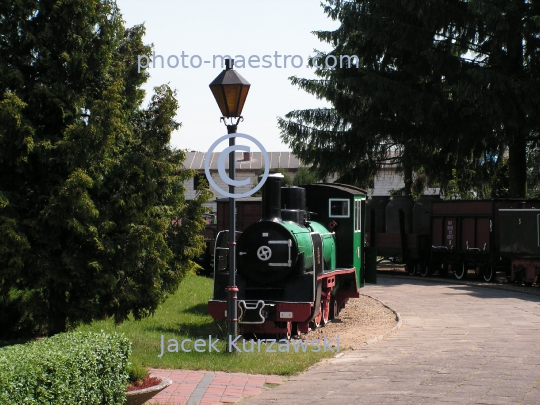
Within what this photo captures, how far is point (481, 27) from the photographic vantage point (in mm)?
30406

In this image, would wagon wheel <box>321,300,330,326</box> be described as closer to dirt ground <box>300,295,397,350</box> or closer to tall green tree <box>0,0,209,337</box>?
dirt ground <box>300,295,397,350</box>

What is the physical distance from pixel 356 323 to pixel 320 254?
2.56m

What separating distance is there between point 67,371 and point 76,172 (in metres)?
3.52

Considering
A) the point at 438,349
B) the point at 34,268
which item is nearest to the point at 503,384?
the point at 438,349

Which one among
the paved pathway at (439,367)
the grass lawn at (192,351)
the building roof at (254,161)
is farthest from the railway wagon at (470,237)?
the building roof at (254,161)

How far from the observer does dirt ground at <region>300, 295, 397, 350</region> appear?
1392 cm

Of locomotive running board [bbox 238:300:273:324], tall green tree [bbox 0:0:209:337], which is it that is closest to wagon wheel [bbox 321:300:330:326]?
locomotive running board [bbox 238:300:273:324]

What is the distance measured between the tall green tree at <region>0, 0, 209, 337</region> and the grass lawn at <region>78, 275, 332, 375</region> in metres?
0.94

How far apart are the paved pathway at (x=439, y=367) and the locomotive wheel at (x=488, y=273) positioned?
30.8 ft

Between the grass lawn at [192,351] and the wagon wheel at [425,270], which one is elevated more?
the wagon wheel at [425,270]

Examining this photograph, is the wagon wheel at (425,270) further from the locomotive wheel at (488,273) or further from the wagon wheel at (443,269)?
the locomotive wheel at (488,273)

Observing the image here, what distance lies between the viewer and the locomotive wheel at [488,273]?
90.1 feet

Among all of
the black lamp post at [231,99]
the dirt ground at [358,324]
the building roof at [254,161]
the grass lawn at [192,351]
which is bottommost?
the dirt ground at [358,324]

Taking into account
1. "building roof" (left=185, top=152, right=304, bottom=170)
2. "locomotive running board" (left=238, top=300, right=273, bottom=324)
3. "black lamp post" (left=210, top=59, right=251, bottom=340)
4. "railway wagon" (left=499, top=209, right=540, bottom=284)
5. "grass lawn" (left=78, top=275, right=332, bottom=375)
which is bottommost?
"grass lawn" (left=78, top=275, right=332, bottom=375)
